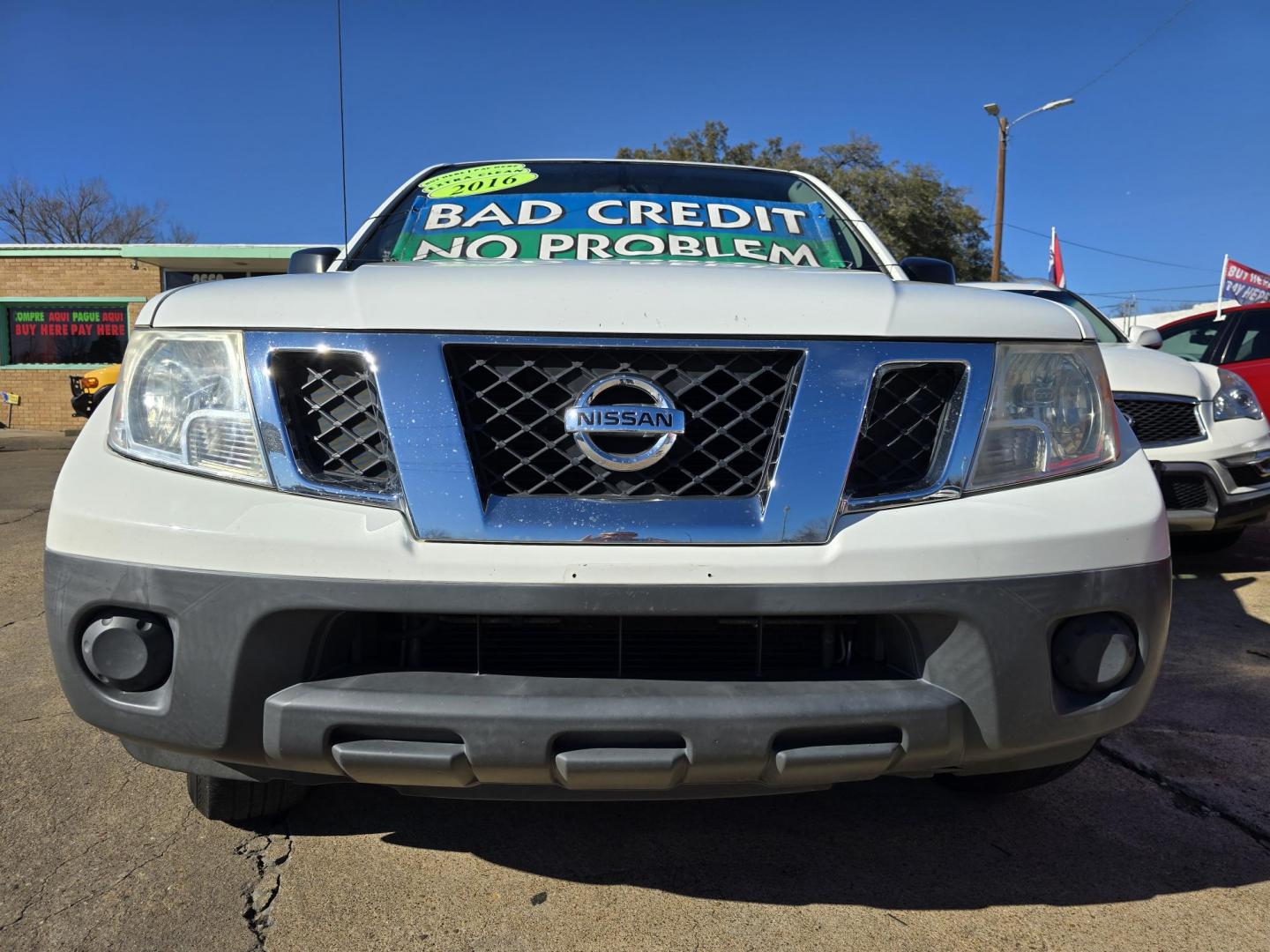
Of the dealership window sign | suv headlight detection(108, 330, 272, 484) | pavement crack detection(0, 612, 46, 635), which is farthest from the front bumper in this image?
the dealership window sign

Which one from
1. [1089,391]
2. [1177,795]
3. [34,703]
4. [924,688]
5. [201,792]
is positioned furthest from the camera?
[34,703]

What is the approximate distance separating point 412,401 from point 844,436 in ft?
2.49

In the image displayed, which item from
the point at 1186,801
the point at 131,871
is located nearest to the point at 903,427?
the point at 1186,801

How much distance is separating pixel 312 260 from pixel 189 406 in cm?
100

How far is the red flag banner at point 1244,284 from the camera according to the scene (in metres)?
18.9

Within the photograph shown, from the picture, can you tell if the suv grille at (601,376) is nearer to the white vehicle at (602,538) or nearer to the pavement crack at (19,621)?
the white vehicle at (602,538)

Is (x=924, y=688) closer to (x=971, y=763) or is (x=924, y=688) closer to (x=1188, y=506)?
(x=971, y=763)

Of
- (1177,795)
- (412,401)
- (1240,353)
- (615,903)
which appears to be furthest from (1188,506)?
(412,401)

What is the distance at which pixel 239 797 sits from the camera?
6.53 feet

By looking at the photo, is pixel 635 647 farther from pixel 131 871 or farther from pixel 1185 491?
pixel 1185 491

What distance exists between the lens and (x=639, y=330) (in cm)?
159

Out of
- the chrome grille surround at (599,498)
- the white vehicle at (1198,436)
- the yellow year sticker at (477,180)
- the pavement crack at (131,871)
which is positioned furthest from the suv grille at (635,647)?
the white vehicle at (1198,436)

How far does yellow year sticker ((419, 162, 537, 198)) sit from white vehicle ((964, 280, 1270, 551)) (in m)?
2.80

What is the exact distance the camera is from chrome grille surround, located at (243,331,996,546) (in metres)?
1.52
